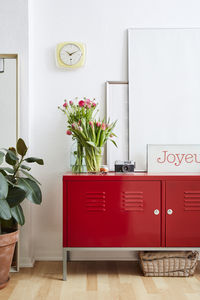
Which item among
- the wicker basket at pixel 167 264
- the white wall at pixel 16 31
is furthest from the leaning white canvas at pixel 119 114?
the wicker basket at pixel 167 264

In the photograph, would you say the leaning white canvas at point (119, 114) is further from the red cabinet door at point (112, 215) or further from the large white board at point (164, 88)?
the red cabinet door at point (112, 215)

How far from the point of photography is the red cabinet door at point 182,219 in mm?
2523

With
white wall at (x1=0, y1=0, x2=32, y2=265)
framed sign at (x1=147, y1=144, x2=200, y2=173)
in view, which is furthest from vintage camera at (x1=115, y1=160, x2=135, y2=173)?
white wall at (x1=0, y1=0, x2=32, y2=265)

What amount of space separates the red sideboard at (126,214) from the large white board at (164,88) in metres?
0.48

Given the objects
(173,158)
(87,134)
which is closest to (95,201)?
(87,134)

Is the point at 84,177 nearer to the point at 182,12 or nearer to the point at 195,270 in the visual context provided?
the point at 195,270

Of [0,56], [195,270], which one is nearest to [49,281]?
[195,270]

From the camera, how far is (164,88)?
2.96m

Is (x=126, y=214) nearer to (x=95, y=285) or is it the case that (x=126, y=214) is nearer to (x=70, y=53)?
(x=95, y=285)

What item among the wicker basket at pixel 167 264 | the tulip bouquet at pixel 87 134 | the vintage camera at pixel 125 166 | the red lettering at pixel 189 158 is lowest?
the wicker basket at pixel 167 264

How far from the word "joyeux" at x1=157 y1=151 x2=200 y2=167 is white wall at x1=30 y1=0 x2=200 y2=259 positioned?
74cm

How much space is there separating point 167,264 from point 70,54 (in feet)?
6.30

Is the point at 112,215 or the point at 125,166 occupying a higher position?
the point at 125,166

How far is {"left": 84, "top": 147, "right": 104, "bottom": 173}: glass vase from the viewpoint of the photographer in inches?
106
